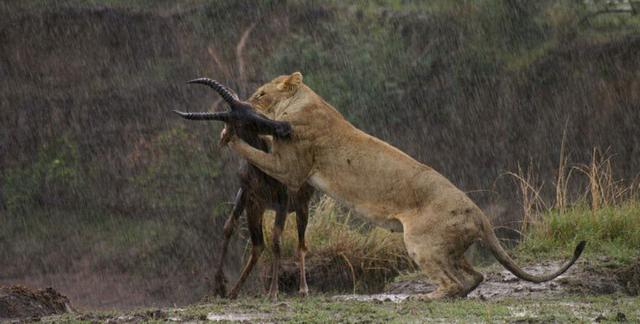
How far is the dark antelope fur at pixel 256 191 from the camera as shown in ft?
28.1

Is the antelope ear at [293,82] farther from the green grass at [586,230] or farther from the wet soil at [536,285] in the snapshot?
the green grass at [586,230]

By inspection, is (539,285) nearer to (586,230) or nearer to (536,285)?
(536,285)

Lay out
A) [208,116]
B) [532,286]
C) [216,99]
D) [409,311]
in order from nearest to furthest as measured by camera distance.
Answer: [409,311] → [208,116] → [532,286] → [216,99]

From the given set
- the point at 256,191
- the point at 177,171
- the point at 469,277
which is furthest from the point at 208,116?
the point at 177,171

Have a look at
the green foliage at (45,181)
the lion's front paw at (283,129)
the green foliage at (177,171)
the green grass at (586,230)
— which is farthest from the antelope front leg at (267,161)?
the green foliage at (45,181)

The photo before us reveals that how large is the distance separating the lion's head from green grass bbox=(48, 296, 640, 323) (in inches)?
66.6

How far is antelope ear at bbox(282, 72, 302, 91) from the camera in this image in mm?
8867

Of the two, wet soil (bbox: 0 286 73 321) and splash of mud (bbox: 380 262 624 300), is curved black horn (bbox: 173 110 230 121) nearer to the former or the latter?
wet soil (bbox: 0 286 73 321)

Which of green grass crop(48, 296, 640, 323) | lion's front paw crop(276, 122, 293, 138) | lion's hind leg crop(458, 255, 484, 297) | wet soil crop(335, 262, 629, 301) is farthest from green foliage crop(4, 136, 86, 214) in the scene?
lion's hind leg crop(458, 255, 484, 297)

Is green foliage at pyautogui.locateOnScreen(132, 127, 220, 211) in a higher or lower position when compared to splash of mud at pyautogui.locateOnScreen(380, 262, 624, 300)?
higher

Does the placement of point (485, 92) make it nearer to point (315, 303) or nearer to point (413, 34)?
point (413, 34)

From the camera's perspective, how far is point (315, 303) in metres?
8.07

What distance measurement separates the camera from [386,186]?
830 cm

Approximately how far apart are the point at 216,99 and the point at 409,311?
9998 mm
